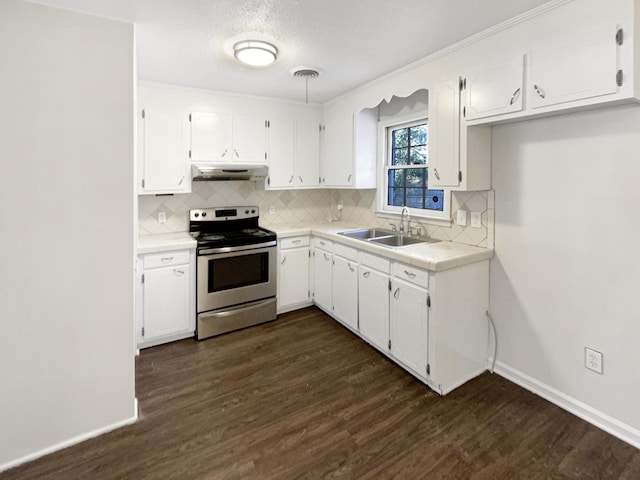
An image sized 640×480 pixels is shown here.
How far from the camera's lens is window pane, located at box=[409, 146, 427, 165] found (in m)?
3.24

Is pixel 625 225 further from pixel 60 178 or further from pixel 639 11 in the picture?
pixel 60 178

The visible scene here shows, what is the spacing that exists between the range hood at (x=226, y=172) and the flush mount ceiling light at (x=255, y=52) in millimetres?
1120

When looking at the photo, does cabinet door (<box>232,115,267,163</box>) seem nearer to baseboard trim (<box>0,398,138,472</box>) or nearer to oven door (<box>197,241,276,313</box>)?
oven door (<box>197,241,276,313</box>)

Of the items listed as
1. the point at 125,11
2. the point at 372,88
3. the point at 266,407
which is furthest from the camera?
the point at 372,88

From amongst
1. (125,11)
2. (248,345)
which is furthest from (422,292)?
(125,11)

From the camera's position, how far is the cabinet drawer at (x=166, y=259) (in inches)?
114

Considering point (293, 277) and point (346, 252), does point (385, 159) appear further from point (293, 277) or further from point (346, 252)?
point (293, 277)

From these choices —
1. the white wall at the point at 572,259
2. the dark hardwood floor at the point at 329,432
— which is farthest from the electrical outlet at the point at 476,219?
the dark hardwood floor at the point at 329,432

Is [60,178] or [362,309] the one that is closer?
[60,178]

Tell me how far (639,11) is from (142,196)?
3765 mm

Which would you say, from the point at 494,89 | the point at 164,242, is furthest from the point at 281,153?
the point at 494,89

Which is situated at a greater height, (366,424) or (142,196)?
(142,196)

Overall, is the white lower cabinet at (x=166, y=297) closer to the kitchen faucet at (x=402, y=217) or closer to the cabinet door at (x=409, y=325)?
the cabinet door at (x=409, y=325)

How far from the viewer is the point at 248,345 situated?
3012 mm
